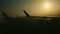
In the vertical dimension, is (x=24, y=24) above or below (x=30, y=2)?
below

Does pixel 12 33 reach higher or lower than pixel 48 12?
lower

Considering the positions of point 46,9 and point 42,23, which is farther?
point 46,9

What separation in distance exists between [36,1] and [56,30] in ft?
0.84

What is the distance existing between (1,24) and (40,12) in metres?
0.28

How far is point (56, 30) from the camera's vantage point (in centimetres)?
84

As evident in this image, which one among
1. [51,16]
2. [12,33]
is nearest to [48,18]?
[51,16]

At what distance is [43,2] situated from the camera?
37.8 inches

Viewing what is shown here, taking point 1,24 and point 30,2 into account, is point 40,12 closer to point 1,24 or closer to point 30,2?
point 30,2

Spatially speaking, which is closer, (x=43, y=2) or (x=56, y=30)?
(x=56, y=30)

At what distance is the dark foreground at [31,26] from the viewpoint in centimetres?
84

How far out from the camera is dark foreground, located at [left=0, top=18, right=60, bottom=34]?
84 cm

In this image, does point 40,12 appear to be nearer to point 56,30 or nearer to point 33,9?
point 33,9

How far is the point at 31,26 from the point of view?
2.77 feet

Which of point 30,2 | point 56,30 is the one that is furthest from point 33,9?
point 56,30
